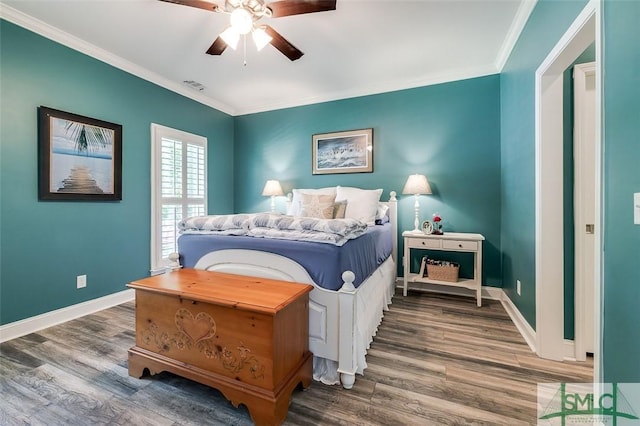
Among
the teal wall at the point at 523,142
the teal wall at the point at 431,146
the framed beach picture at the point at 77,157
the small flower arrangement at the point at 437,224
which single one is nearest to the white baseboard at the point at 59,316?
the framed beach picture at the point at 77,157

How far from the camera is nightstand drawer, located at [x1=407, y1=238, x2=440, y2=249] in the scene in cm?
294

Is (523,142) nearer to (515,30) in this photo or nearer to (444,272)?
(515,30)

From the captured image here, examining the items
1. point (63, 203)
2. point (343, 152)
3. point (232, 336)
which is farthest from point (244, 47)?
point (232, 336)

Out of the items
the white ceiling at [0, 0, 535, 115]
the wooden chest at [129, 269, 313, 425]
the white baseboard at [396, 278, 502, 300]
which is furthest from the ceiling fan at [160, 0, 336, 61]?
the white baseboard at [396, 278, 502, 300]

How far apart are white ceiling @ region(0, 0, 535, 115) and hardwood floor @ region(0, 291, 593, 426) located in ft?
8.73

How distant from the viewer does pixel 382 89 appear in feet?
11.7

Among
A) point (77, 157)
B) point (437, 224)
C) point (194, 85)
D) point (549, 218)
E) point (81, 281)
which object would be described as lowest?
point (81, 281)

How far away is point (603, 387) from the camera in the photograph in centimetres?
112

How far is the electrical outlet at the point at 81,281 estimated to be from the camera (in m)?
2.59

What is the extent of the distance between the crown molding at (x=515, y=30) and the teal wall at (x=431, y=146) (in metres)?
0.27

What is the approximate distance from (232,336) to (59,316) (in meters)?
2.27

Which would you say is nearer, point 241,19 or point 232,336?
point 232,336

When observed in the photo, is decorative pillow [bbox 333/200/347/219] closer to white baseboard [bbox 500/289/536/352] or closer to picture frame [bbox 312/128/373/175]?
picture frame [bbox 312/128/373/175]

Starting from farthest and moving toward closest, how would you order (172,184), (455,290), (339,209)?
(172,184)
(455,290)
(339,209)
